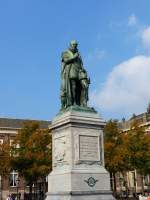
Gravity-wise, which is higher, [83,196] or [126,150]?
[126,150]

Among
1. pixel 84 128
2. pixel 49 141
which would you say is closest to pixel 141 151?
pixel 49 141

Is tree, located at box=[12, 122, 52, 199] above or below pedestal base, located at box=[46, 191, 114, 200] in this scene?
above

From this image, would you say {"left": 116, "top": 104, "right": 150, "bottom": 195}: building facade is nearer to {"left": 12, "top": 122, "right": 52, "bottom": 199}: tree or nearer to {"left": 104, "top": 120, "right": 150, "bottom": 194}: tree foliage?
{"left": 104, "top": 120, "right": 150, "bottom": 194}: tree foliage

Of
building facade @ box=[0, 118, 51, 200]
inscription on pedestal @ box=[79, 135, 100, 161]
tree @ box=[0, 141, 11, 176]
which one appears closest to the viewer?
inscription on pedestal @ box=[79, 135, 100, 161]

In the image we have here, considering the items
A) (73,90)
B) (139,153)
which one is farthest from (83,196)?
(139,153)

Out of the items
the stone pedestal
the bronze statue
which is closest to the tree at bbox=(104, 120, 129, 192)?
the bronze statue

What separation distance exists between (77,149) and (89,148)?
2.40 ft

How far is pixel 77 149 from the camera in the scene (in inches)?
725

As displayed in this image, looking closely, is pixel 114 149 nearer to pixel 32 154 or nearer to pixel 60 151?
pixel 32 154

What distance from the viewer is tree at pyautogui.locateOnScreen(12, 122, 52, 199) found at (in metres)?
46.5

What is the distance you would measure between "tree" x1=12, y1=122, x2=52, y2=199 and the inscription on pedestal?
27321 mm


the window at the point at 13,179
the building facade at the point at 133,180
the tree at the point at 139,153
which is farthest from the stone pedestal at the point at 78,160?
the window at the point at 13,179

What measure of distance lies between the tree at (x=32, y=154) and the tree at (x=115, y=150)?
6.71m

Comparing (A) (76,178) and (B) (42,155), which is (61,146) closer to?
(A) (76,178)
